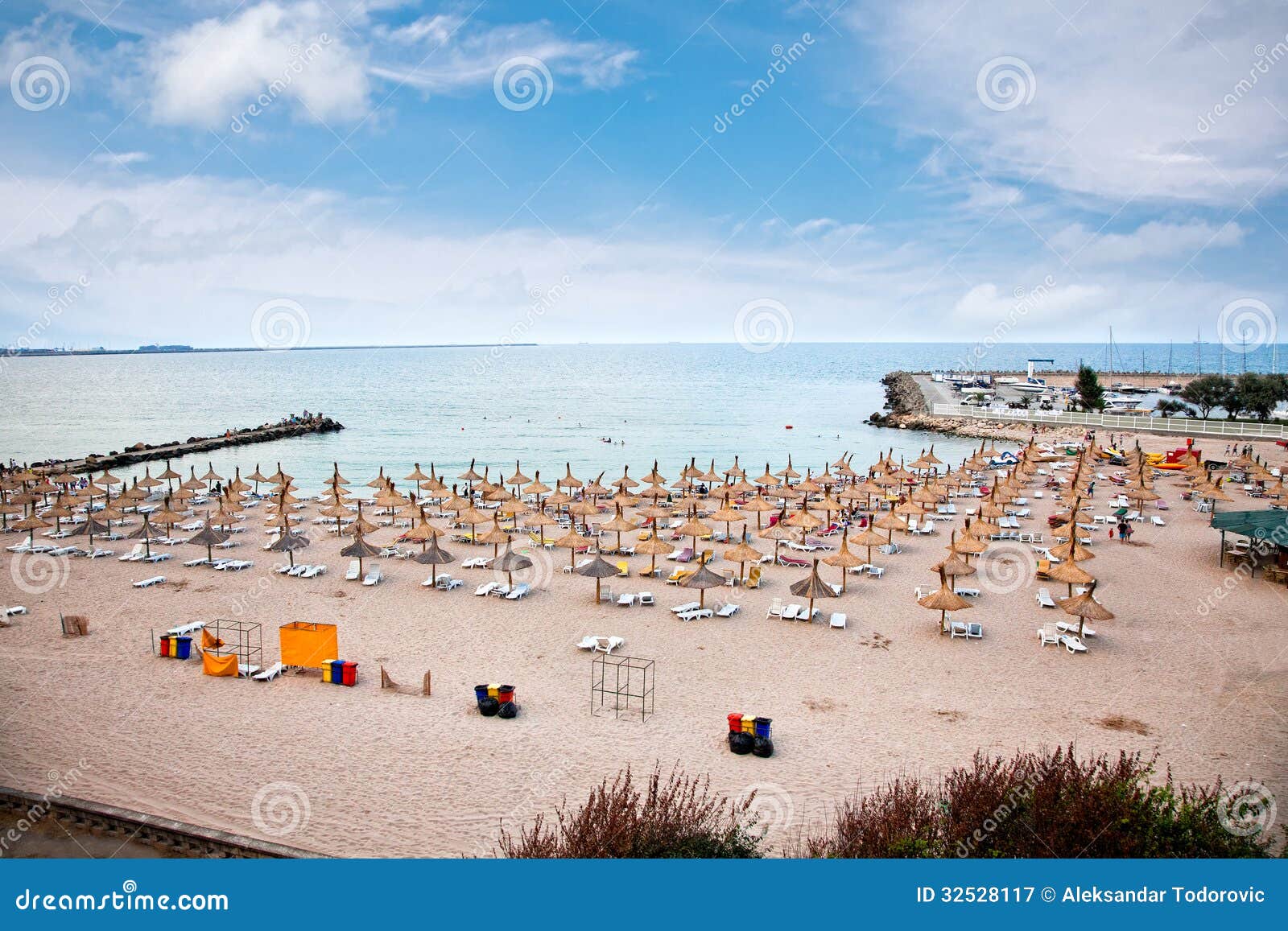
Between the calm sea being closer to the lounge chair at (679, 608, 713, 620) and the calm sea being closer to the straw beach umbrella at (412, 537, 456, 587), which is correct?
the straw beach umbrella at (412, 537, 456, 587)

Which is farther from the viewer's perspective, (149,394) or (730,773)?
(149,394)

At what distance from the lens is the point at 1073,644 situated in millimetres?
16703

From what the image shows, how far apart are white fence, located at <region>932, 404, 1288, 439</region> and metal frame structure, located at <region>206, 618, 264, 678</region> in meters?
54.6

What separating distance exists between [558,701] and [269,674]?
569 centimetres

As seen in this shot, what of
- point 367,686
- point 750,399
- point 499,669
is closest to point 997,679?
point 499,669

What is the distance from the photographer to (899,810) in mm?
8070

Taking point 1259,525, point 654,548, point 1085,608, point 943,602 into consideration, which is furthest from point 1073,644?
point 654,548

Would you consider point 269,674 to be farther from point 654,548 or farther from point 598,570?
point 654,548

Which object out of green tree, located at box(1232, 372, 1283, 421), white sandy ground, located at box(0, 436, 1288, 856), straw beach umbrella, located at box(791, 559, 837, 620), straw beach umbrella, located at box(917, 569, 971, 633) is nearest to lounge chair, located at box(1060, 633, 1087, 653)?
white sandy ground, located at box(0, 436, 1288, 856)

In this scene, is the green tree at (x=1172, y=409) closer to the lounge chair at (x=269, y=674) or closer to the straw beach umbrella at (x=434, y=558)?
the straw beach umbrella at (x=434, y=558)

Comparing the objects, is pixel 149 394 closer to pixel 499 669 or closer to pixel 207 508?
pixel 207 508

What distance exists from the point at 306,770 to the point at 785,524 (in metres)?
16.1

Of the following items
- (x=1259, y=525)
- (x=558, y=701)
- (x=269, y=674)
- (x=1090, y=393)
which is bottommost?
(x=558, y=701)

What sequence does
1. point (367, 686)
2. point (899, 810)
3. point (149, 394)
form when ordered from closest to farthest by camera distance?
point (899, 810) < point (367, 686) < point (149, 394)
